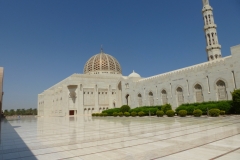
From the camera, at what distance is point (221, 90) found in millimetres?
20375

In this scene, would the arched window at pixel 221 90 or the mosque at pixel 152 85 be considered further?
the mosque at pixel 152 85

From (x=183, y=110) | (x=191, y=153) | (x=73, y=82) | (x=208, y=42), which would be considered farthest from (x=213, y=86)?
(x=73, y=82)

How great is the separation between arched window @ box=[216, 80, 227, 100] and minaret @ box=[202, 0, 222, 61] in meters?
8.40

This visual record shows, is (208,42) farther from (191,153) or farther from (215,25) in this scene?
(191,153)

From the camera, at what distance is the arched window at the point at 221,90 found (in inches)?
790

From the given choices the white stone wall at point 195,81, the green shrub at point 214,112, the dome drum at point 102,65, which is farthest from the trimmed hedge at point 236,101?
the dome drum at point 102,65

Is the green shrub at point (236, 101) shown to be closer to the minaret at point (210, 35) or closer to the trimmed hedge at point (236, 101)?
the trimmed hedge at point (236, 101)

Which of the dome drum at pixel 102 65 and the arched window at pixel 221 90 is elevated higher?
the dome drum at pixel 102 65

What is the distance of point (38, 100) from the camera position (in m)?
54.9

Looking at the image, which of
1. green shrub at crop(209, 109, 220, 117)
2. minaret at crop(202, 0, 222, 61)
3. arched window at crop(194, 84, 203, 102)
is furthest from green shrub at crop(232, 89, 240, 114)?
minaret at crop(202, 0, 222, 61)

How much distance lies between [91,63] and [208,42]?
90.5 ft

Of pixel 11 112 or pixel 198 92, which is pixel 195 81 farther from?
pixel 11 112

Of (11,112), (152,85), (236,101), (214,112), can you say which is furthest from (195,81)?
(11,112)

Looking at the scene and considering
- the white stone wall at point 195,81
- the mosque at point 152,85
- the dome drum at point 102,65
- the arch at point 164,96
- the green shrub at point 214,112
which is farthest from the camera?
the dome drum at point 102,65
